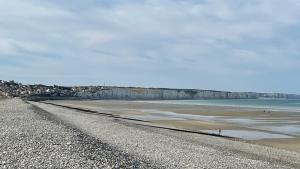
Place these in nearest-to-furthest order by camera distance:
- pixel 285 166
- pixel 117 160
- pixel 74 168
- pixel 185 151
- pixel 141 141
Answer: pixel 74 168 → pixel 117 160 → pixel 285 166 → pixel 185 151 → pixel 141 141

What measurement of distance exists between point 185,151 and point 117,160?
6457 millimetres

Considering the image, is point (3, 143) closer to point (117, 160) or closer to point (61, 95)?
point (117, 160)

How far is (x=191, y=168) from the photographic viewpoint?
56.1 feet

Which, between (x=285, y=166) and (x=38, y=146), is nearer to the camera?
(x=38, y=146)

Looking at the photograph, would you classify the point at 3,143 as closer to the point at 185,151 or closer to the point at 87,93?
the point at 185,151

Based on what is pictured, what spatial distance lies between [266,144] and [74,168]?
58.0ft

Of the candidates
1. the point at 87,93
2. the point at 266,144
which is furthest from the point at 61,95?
the point at 266,144

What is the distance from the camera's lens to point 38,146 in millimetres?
17562

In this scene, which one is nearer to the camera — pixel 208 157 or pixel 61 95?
pixel 208 157

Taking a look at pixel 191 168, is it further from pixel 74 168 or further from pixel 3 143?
pixel 3 143

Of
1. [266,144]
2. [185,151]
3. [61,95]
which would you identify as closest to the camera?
[185,151]

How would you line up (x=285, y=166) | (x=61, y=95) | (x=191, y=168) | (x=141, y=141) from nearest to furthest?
(x=191, y=168) < (x=285, y=166) < (x=141, y=141) < (x=61, y=95)

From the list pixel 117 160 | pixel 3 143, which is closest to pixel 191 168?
pixel 117 160

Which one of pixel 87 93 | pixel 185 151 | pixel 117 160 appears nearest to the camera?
pixel 117 160
